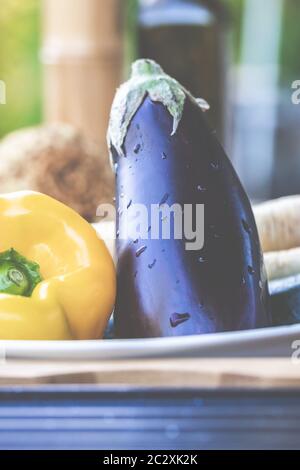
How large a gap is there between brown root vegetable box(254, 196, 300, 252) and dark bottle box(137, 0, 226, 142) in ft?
1.05

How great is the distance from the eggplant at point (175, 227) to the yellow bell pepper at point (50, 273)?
0.06ft

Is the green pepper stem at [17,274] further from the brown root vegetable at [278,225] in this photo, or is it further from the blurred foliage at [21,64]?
the blurred foliage at [21,64]

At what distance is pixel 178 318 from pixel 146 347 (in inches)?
2.1

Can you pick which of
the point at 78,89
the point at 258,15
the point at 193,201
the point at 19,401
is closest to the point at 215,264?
the point at 193,201

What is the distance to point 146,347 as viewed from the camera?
0.54m

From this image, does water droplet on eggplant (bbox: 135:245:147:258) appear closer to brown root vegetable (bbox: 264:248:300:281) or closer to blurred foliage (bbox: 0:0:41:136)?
brown root vegetable (bbox: 264:248:300:281)

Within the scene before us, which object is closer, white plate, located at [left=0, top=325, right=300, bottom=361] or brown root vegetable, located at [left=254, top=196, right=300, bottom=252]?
white plate, located at [left=0, top=325, right=300, bottom=361]

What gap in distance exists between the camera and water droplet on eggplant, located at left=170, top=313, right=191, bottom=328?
59cm

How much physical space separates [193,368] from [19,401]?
0.12m

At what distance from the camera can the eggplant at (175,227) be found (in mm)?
590

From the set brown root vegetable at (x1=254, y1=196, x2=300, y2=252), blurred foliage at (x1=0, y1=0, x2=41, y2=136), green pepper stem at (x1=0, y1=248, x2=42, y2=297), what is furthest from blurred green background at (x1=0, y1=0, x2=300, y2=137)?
green pepper stem at (x1=0, y1=248, x2=42, y2=297)

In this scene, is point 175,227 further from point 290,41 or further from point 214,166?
point 290,41

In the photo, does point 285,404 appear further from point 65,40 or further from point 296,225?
point 65,40

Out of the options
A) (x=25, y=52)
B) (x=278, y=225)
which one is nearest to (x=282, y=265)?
(x=278, y=225)
